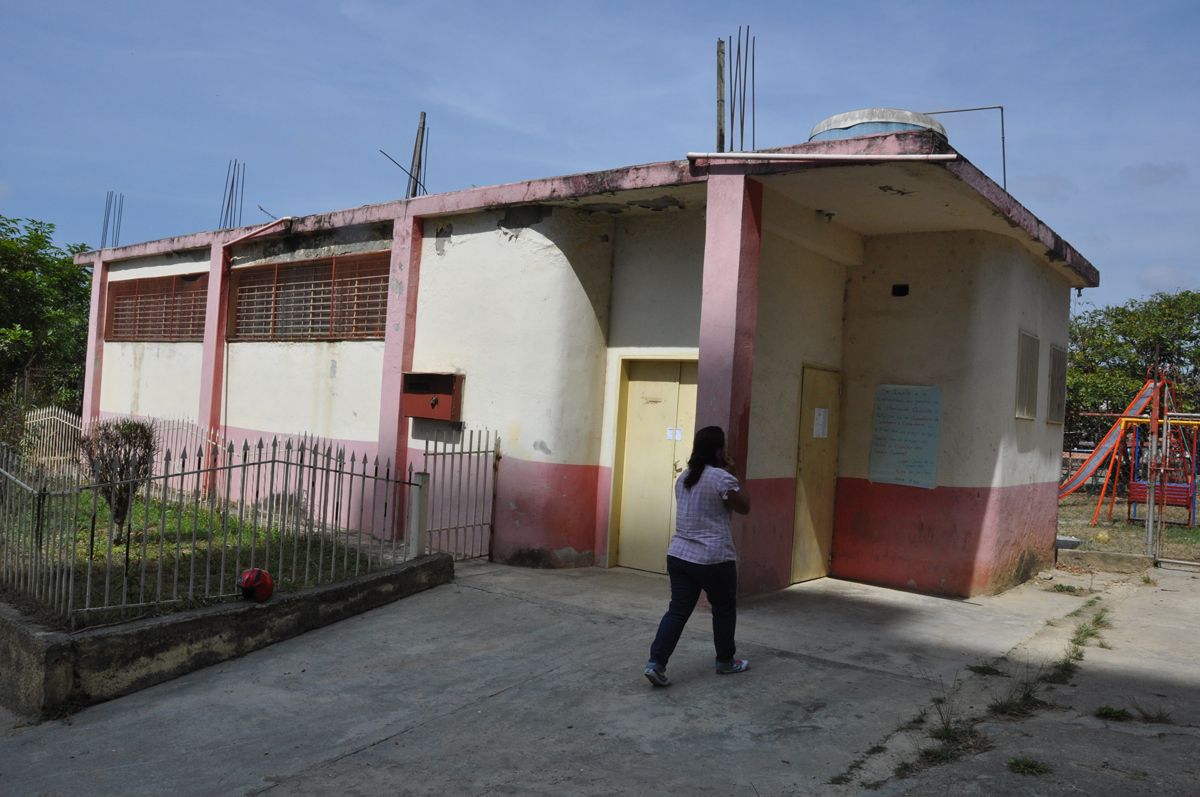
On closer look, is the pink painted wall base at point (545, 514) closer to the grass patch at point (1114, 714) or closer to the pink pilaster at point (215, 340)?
the grass patch at point (1114, 714)

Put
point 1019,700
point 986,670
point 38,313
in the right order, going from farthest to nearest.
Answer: point 38,313
point 986,670
point 1019,700

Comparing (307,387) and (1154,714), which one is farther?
(307,387)

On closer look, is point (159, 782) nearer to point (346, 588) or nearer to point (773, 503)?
point (346, 588)

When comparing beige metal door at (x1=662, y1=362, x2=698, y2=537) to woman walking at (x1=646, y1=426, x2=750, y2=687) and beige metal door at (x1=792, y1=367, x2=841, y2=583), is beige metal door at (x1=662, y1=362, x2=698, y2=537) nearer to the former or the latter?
beige metal door at (x1=792, y1=367, x2=841, y2=583)

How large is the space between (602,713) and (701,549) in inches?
43.1

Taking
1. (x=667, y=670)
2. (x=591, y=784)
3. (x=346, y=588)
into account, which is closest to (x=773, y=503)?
(x=667, y=670)

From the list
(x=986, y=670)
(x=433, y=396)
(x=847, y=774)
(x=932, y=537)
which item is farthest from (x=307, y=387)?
(x=847, y=774)

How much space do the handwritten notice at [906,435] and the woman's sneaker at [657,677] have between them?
4267 mm

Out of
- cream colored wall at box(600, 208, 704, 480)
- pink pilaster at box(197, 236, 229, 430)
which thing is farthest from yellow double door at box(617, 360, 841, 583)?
pink pilaster at box(197, 236, 229, 430)

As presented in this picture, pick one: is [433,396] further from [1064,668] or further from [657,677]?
[1064,668]

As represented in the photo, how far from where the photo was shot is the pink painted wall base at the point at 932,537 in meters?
8.11

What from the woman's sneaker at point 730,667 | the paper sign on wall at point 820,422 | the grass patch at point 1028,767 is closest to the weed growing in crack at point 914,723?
the grass patch at point 1028,767

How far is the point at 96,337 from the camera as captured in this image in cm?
1516

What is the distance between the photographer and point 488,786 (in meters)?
3.97
